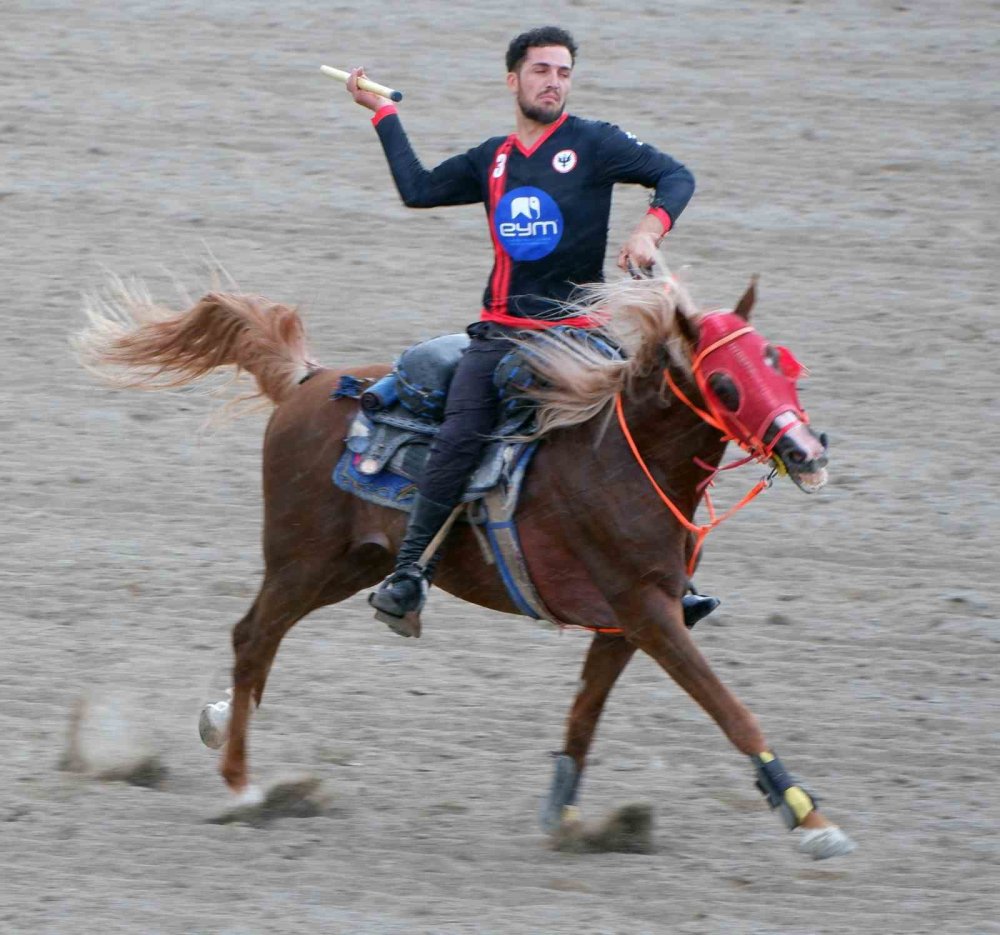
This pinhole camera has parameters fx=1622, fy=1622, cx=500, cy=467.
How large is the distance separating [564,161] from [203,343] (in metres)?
1.82

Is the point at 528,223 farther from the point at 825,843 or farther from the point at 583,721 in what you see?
the point at 825,843

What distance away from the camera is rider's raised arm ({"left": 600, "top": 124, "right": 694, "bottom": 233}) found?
5.05 metres

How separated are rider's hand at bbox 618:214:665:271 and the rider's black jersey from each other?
94 mm

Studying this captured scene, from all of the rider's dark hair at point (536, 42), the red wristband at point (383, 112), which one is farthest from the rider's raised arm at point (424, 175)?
the rider's dark hair at point (536, 42)

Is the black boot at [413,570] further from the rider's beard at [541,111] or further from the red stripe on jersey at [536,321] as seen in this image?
the rider's beard at [541,111]

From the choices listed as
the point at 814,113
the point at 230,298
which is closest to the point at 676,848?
the point at 230,298

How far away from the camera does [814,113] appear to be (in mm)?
11789

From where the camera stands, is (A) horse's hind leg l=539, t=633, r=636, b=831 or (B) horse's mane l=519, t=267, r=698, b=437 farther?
(A) horse's hind leg l=539, t=633, r=636, b=831

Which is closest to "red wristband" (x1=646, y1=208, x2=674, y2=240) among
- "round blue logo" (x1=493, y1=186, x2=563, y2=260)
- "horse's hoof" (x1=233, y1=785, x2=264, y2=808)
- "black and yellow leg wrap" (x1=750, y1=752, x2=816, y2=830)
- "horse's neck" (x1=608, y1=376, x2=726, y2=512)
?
"round blue logo" (x1=493, y1=186, x2=563, y2=260)

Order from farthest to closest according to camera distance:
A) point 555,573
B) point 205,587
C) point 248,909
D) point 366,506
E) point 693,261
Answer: point 693,261, point 205,587, point 366,506, point 555,573, point 248,909

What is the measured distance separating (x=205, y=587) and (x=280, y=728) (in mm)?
1328

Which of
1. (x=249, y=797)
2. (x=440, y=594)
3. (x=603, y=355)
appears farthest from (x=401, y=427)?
(x=440, y=594)

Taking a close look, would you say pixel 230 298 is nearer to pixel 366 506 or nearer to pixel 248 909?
pixel 366 506

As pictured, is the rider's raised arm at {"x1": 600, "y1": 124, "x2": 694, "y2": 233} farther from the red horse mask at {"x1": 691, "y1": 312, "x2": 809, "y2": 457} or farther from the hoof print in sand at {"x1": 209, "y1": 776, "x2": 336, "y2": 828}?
the hoof print in sand at {"x1": 209, "y1": 776, "x2": 336, "y2": 828}
